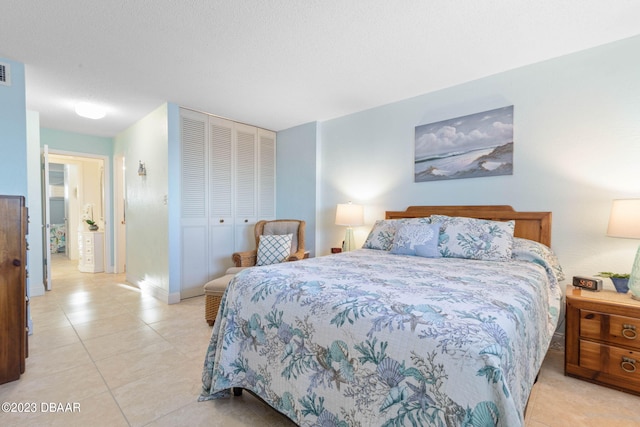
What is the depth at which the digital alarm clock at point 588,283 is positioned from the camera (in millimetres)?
2090

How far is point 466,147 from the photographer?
296 centimetres

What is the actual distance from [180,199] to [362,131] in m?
2.47

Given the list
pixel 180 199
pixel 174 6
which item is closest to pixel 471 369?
pixel 174 6

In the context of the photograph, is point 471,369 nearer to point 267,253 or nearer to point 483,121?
point 483,121

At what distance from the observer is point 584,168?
2379 millimetres

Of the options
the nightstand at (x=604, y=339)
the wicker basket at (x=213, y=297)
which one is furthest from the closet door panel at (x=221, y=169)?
the nightstand at (x=604, y=339)

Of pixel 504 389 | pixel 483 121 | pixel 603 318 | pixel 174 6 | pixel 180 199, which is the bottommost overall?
pixel 603 318

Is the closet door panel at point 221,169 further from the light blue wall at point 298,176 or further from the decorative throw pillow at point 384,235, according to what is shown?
the decorative throw pillow at point 384,235

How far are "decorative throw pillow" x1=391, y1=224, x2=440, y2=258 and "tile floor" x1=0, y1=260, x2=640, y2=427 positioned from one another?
1113mm

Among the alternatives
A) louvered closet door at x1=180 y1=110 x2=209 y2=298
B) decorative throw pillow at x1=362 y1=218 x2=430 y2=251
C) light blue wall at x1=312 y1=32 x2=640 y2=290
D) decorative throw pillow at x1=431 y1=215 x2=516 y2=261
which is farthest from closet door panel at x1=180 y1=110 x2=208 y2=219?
decorative throw pillow at x1=431 y1=215 x2=516 y2=261

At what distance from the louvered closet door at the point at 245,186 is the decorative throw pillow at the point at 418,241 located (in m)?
2.52

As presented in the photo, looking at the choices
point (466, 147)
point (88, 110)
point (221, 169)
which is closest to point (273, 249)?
point (221, 169)

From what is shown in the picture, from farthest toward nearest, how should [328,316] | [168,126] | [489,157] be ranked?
[168,126]
[489,157]
[328,316]

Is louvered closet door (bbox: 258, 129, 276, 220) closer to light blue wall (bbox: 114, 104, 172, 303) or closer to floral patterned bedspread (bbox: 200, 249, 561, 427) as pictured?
light blue wall (bbox: 114, 104, 172, 303)
